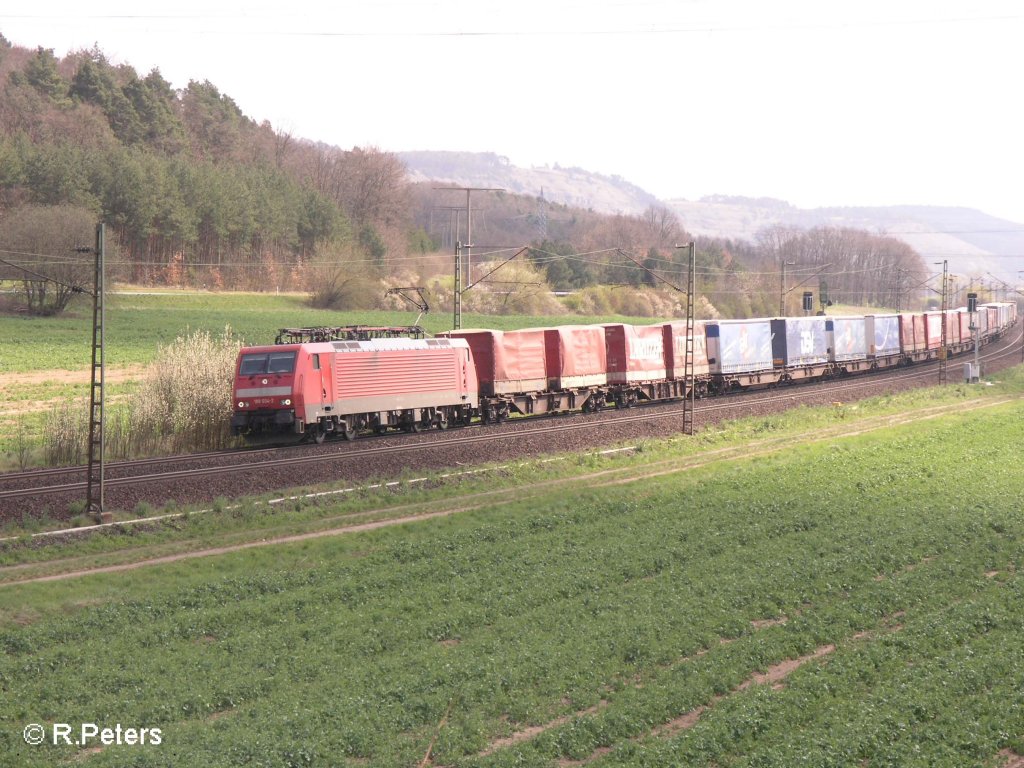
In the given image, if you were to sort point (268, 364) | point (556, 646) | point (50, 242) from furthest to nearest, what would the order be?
point (50, 242) < point (268, 364) < point (556, 646)

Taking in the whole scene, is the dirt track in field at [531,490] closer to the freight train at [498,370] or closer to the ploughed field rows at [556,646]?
the ploughed field rows at [556,646]

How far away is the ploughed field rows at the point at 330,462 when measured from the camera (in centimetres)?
2330

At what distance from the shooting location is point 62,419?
95.6 ft

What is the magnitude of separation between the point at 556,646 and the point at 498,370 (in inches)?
994

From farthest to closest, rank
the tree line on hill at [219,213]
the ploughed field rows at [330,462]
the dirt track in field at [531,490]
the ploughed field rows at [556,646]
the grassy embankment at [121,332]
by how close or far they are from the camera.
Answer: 1. the tree line on hill at [219,213]
2. the grassy embankment at [121,332]
3. the ploughed field rows at [330,462]
4. the dirt track in field at [531,490]
5. the ploughed field rows at [556,646]

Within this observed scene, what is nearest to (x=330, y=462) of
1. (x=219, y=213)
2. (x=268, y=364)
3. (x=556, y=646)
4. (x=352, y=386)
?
(x=268, y=364)

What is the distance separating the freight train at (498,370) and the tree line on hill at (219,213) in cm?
1666

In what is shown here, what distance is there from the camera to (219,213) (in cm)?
8638

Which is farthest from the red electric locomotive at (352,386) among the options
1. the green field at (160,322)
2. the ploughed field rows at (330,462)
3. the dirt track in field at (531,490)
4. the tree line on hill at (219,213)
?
the tree line on hill at (219,213)

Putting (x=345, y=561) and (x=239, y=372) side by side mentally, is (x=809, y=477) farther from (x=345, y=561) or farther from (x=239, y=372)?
(x=239, y=372)

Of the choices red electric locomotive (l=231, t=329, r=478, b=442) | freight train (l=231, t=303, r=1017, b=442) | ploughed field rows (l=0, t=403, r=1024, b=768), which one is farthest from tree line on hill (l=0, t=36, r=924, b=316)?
ploughed field rows (l=0, t=403, r=1024, b=768)

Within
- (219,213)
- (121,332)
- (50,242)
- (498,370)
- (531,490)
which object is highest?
(219,213)

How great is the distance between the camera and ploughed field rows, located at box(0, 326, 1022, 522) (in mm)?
23297

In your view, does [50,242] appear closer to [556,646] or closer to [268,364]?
[268,364]
